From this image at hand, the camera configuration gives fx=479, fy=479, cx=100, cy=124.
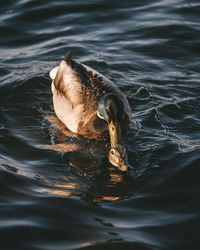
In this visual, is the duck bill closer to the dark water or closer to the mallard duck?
the mallard duck

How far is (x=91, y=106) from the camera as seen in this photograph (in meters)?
6.73

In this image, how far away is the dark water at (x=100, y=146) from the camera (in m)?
4.33

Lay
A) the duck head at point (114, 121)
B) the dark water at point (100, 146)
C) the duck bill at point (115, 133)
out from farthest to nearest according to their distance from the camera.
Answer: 1. the duck bill at point (115, 133)
2. the duck head at point (114, 121)
3. the dark water at point (100, 146)

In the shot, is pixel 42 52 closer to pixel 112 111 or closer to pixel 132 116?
pixel 132 116

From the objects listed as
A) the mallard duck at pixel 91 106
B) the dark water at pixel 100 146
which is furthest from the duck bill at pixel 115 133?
the dark water at pixel 100 146

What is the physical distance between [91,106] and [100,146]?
62 cm

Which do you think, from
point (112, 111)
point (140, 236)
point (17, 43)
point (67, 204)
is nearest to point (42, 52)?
point (17, 43)

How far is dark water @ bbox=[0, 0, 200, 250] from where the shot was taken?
4332 millimetres

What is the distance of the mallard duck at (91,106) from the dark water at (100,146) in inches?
8.7

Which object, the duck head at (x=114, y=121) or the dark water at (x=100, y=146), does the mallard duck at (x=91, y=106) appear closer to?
the duck head at (x=114, y=121)

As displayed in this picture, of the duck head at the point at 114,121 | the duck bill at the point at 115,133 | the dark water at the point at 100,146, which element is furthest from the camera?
the duck bill at the point at 115,133

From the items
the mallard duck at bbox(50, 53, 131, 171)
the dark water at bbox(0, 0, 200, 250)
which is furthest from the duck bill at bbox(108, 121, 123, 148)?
the dark water at bbox(0, 0, 200, 250)

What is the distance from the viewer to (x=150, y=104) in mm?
7391

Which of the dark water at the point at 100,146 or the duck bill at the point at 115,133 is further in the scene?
the duck bill at the point at 115,133
